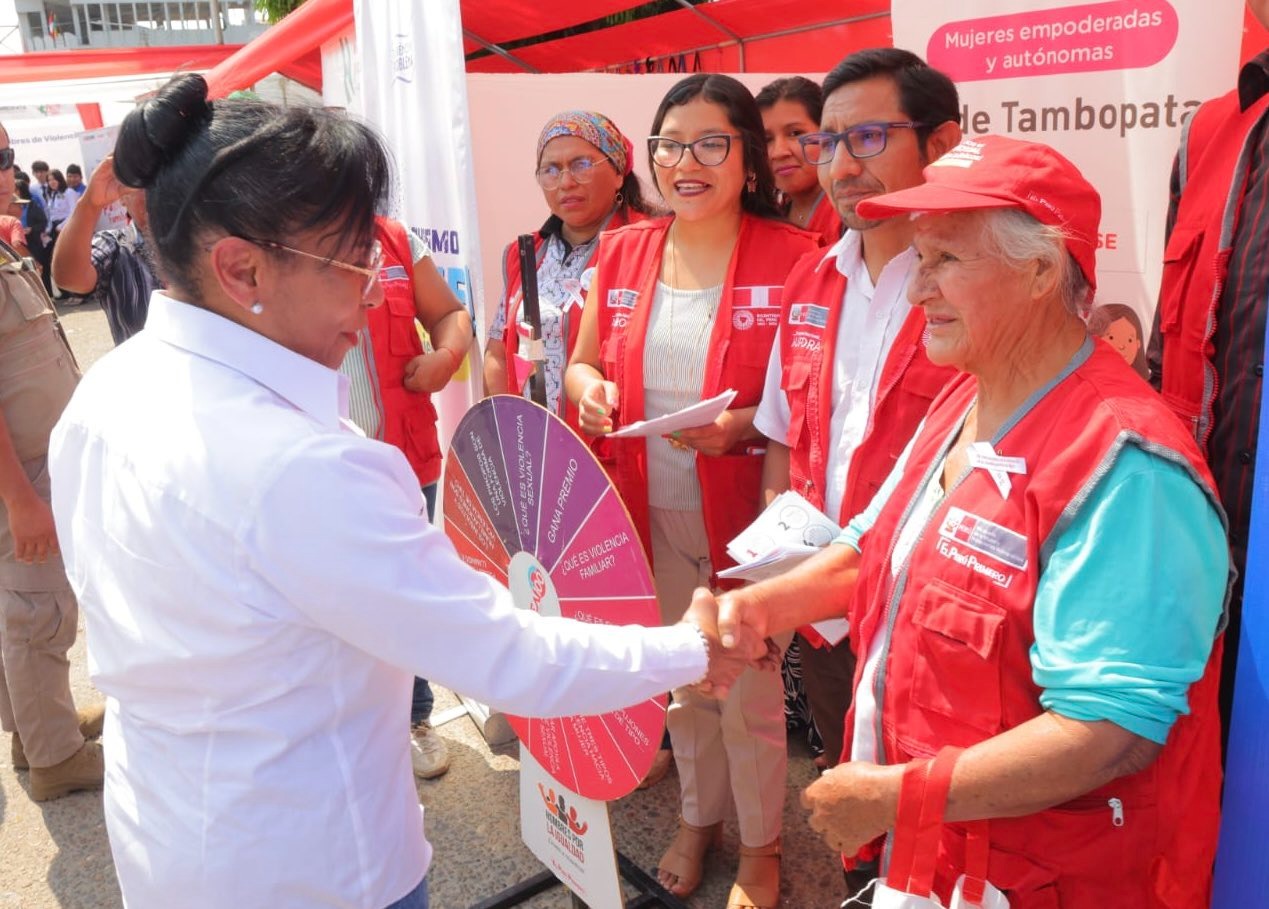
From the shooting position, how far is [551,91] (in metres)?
4.48

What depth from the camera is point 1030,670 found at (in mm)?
1372

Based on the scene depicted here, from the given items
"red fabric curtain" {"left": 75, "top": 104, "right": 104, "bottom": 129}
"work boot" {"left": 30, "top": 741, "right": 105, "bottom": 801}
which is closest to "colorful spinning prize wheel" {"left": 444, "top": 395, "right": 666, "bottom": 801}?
"work boot" {"left": 30, "top": 741, "right": 105, "bottom": 801}

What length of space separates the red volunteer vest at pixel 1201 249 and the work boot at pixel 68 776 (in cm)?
356

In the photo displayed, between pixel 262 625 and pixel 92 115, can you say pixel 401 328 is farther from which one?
pixel 92 115

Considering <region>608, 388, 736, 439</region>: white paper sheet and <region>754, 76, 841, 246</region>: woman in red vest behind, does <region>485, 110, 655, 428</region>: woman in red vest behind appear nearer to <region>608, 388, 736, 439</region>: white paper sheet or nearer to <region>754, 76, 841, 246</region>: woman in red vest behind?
<region>754, 76, 841, 246</region>: woman in red vest behind

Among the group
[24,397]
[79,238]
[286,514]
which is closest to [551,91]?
[79,238]

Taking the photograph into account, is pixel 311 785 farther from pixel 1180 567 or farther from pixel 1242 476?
pixel 1242 476

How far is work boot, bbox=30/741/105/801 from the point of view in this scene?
335 centimetres

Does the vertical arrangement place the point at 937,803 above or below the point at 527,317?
below

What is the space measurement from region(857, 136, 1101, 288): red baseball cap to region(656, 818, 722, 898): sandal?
1951 millimetres

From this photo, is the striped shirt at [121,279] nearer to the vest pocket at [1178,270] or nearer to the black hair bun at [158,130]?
the black hair bun at [158,130]

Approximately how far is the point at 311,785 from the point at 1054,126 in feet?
7.67

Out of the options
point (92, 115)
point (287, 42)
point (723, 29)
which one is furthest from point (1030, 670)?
point (92, 115)

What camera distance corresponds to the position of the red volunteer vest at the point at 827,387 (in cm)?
208
